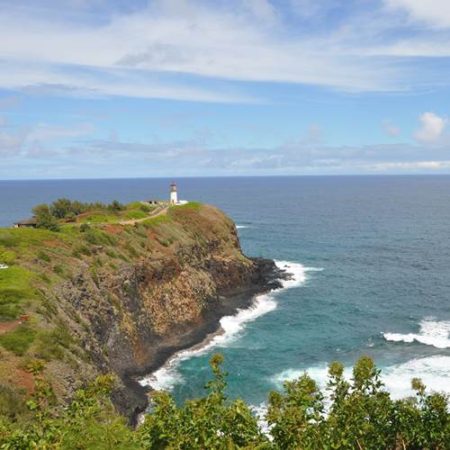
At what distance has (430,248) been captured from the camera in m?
107

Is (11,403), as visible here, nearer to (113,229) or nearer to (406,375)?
(406,375)

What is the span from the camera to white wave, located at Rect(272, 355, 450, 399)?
43.5 meters

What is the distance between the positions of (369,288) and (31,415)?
201ft

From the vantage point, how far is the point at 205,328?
60.7 metres

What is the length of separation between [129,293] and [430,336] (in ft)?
114

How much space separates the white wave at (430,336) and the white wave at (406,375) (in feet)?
14.1

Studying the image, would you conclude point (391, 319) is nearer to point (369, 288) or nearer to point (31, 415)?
point (369, 288)

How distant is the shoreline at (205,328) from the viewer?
4350 centimetres

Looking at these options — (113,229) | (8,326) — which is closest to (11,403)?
(8,326)

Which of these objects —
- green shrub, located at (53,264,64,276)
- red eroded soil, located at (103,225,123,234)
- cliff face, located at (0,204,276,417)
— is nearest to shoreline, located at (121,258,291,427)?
cliff face, located at (0,204,276,417)

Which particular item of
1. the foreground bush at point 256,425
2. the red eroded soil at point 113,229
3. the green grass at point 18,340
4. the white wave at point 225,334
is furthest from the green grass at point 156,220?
the foreground bush at point 256,425

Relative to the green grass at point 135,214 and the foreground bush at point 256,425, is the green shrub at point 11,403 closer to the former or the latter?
the foreground bush at point 256,425

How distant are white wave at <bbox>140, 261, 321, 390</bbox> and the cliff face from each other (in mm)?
1329

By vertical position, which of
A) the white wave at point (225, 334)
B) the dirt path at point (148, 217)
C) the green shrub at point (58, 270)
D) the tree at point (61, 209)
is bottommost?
the white wave at point (225, 334)
